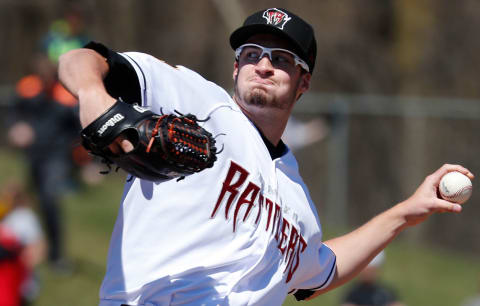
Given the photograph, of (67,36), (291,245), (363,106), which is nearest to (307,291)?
(291,245)

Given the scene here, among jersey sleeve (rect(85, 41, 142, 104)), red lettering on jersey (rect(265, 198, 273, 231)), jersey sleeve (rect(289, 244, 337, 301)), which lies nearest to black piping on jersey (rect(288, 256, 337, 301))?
jersey sleeve (rect(289, 244, 337, 301))

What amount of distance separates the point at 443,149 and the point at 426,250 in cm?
145

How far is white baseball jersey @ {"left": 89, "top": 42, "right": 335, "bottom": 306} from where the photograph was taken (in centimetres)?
313

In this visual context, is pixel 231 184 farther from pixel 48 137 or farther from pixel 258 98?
pixel 48 137

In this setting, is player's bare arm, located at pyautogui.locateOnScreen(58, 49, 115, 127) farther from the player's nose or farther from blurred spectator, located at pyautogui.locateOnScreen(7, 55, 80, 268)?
blurred spectator, located at pyautogui.locateOnScreen(7, 55, 80, 268)

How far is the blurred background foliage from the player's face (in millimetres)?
6057

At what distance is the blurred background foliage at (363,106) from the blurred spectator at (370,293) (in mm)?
2877

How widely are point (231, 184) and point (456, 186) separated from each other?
1.13 m

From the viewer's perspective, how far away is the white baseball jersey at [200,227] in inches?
123

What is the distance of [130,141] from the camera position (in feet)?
7.97

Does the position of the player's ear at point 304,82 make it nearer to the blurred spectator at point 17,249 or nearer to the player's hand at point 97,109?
the player's hand at point 97,109

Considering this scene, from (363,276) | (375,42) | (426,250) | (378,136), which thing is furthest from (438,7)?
(363,276)

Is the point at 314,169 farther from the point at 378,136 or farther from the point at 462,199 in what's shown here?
the point at 462,199

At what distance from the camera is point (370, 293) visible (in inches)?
271
